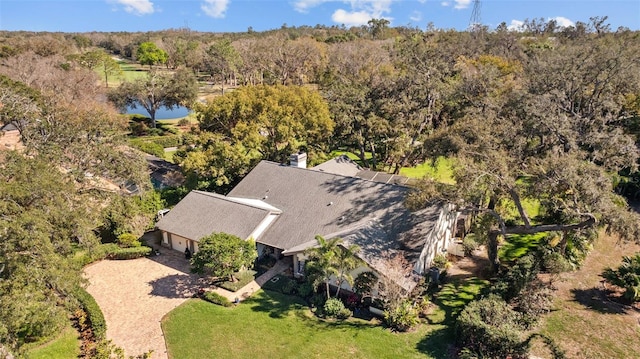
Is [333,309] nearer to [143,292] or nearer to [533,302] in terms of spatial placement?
[533,302]

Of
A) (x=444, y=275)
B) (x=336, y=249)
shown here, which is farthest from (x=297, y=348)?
(x=444, y=275)

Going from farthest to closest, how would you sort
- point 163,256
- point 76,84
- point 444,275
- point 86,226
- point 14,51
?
point 14,51 → point 76,84 → point 163,256 → point 444,275 → point 86,226

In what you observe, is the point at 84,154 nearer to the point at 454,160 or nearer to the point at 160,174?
the point at 160,174

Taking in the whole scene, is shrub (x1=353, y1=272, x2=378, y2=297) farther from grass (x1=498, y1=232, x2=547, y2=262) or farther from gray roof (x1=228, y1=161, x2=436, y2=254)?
grass (x1=498, y1=232, x2=547, y2=262)

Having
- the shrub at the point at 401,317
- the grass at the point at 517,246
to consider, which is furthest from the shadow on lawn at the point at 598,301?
the shrub at the point at 401,317

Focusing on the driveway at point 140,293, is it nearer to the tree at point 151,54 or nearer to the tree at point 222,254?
the tree at point 222,254

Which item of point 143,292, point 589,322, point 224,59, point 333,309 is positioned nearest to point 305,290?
point 333,309
